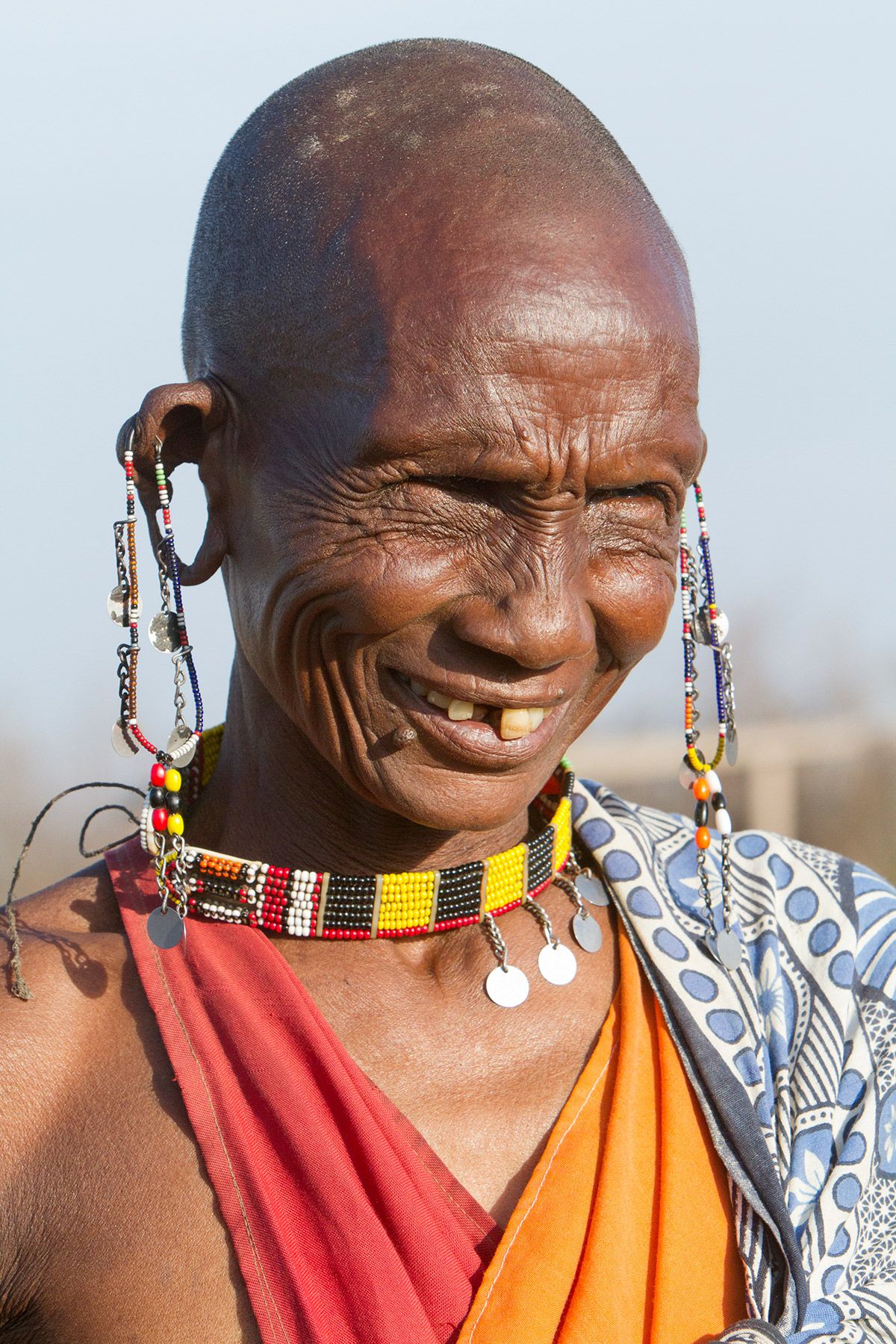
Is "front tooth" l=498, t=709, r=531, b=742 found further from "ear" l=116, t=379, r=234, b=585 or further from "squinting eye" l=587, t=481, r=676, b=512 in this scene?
"ear" l=116, t=379, r=234, b=585

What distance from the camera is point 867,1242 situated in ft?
6.98

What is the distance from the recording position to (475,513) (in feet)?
6.26

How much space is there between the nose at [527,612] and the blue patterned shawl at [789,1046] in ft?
2.12

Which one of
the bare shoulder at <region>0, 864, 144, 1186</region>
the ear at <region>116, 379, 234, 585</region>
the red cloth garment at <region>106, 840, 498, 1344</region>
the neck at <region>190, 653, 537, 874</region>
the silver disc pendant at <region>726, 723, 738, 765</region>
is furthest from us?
the silver disc pendant at <region>726, 723, 738, 765</region>

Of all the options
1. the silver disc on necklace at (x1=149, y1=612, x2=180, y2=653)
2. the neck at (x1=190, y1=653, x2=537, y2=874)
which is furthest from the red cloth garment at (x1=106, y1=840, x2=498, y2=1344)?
the silver disc on necklace at (x1=149, y1=612, x2=180, y2=653)

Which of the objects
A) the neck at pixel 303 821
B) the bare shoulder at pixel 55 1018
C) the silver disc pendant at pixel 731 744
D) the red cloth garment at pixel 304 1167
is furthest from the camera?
the silver disc pendant at pixel 731 744

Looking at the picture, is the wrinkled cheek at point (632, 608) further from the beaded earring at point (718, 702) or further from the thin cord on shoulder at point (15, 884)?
the thin cord on shoulder at point (15, 884)

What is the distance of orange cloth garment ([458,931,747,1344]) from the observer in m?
1.91

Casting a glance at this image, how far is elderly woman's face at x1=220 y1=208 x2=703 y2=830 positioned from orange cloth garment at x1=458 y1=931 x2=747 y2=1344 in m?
0.46

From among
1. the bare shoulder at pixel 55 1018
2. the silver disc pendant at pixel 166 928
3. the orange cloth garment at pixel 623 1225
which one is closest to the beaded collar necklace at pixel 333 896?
the silver disc pendant at pixel 166 928

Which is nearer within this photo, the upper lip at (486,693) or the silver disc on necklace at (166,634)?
the upper lip at (486,693)

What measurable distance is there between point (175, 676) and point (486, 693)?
0.47 m

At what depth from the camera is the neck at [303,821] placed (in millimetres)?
2219

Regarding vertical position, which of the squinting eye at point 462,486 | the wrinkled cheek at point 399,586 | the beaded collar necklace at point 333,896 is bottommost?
the beaded collar necklace at point 333,896
